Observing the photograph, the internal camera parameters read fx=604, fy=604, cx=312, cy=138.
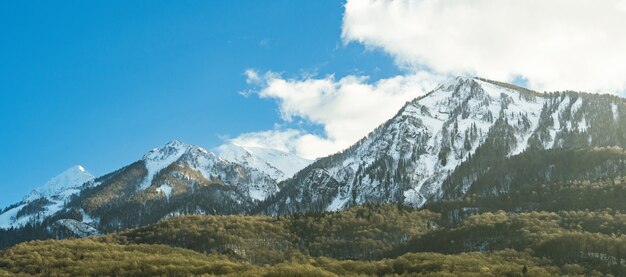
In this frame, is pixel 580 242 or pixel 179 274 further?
pixel 580 242

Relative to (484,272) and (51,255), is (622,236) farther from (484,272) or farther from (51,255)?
(51,255)

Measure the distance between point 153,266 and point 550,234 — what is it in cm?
12702

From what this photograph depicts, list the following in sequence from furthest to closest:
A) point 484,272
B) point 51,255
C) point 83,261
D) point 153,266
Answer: point 51,255
point 83,261
point 153,266
point 484,272

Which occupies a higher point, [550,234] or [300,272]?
[550,234]

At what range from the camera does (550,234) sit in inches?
7854

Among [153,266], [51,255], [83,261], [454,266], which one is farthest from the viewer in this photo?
[51,255]

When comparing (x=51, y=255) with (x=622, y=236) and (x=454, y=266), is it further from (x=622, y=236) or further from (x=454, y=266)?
(x=622, y=236)

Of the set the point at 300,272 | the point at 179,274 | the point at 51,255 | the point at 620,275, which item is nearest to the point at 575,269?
the point at 620,275

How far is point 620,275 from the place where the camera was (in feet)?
496

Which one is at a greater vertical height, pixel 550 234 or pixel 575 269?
pixel 550 234

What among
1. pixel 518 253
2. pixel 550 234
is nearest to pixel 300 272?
pixel 518 253

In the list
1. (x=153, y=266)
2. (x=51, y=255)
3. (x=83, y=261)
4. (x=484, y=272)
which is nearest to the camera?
(x=484, y=272)

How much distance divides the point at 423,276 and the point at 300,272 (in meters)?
31.2

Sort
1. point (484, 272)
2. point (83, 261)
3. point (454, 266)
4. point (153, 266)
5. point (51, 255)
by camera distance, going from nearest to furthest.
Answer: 1. point (484, 272)
2. point (454, 266)
3. point (153, 266)
4. point (83, 261)
5. point (51, 255)
